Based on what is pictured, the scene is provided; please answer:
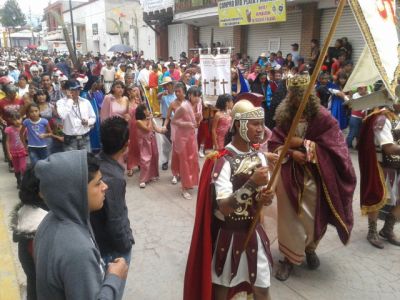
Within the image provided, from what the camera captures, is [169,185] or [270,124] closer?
[169,185]

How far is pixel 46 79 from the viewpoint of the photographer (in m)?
8.25

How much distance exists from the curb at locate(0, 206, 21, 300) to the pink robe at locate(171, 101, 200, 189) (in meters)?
2.58

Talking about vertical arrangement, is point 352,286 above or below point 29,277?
below

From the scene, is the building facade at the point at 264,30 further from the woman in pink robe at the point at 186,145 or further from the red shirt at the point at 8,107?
the red shirt at the point at 8,107

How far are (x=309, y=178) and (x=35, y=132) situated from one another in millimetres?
4237

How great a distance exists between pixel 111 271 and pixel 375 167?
3.32 metres

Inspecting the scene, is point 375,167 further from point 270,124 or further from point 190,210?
point 270,124

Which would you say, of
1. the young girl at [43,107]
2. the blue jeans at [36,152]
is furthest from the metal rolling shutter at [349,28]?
the blue jeans at [36,152]

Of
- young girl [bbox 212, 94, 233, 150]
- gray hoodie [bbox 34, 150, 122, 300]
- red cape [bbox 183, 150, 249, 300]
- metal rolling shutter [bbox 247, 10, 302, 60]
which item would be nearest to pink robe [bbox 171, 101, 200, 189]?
young girl [bbox 212, 94, 233, 150]

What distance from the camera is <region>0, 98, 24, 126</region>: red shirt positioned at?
250 inches

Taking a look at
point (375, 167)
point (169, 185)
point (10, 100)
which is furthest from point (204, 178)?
point (10, 100)

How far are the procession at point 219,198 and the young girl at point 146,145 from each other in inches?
1.0

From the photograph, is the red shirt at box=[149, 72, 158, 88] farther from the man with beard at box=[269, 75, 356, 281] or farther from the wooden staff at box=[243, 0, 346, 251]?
the wooden staff at box=[243, 0, 346, 251]

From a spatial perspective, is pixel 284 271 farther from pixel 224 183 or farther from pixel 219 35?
pixel 219 35
